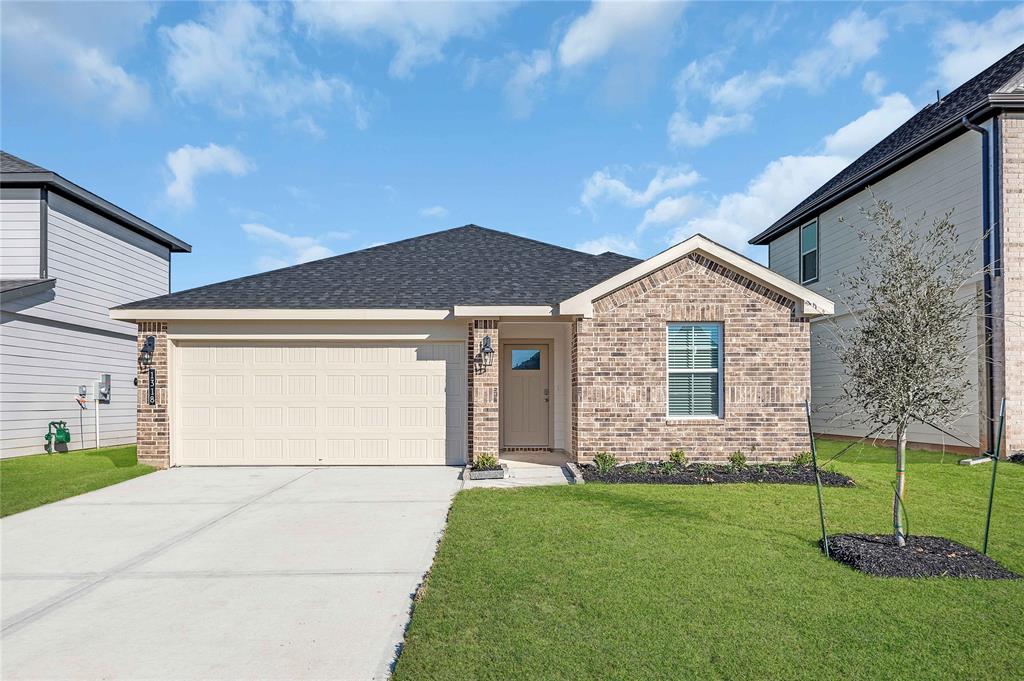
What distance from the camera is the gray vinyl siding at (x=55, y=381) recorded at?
12.5 m

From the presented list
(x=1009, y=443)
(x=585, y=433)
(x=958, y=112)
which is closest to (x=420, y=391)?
(x=585, y=433)

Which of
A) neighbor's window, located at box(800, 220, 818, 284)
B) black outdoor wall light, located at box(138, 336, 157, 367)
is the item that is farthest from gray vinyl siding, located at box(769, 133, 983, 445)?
black outdoor wall light, located at box(138, 336, 157, 367)

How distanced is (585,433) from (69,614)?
7240mm

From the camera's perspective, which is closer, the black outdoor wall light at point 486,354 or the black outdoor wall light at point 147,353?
the black outdoor wall light at point 486,354

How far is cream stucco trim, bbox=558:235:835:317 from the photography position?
9.81m

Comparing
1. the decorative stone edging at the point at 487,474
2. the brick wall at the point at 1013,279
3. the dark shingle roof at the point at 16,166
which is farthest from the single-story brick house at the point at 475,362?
the dark shingle roof at the point at 16,166

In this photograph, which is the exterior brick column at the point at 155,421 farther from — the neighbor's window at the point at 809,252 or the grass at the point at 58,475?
the neighbor's window at the point at 809,252

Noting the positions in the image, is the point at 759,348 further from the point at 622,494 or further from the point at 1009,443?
the point at 1009,443

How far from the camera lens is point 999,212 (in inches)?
420

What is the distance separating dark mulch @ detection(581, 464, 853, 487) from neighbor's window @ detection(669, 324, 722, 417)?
1070 millimetres

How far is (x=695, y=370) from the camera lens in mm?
10000

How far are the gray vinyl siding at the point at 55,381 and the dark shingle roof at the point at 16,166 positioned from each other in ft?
11.3

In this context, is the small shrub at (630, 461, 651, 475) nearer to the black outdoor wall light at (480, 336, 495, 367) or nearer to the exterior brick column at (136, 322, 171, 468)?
the black outdoor wall light at (480, 336, 495, 367)

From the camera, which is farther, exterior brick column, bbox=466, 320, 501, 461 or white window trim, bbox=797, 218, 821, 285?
white window trim, bbox=797, 218, 821, 285
